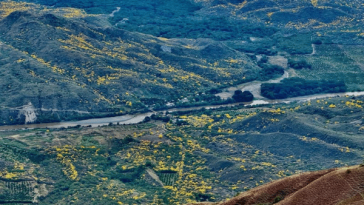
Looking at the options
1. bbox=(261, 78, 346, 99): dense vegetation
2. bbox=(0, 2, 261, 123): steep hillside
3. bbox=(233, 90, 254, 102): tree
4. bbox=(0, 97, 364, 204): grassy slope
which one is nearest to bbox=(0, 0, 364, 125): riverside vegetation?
bbox=(0, 2, 261, 123): steep hillside

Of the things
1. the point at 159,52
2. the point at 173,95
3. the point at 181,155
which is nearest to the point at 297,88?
the point at 173,95

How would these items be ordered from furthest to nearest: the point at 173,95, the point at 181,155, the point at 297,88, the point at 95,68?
the point at 297,88
the point at 95,68
the point at 173,95
the point at 181,155

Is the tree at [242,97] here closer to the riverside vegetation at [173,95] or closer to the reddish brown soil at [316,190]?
the riverside vegetation at [173,95]

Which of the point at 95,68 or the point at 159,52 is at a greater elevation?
the point at 95,68

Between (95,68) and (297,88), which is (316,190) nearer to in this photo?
(95,68)

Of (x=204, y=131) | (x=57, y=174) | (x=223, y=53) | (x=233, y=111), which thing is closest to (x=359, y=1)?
(x=223, y=53)
